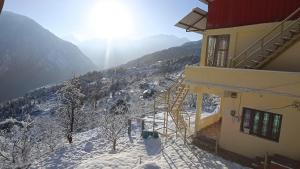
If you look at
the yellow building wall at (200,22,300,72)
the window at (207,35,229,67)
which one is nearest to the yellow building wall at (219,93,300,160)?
the yellow building wall at (200,22,300,72)

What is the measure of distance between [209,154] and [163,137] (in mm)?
4728

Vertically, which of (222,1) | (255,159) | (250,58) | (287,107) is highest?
(222,1)

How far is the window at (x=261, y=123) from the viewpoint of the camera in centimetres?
1330

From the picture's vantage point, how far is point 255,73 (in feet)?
39.1

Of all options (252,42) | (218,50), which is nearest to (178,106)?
(218,50)

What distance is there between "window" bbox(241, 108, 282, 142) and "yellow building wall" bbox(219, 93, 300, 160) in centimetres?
21

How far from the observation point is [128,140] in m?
22.0

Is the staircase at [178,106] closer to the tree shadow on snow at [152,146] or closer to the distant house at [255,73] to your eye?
the distant house at [255,73]

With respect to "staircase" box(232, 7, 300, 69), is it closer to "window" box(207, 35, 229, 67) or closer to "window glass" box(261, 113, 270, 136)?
"window glass" box(261, 113, 270, 136)

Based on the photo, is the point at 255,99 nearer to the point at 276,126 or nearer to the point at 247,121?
the point at 247,121

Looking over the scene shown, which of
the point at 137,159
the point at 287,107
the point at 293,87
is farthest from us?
the point at 137,159

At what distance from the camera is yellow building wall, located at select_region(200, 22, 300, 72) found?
12.7 meters

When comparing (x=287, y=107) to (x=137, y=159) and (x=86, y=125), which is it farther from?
(x=86, y=125)

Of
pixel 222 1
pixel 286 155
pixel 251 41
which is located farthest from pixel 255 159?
pixel 222 1
